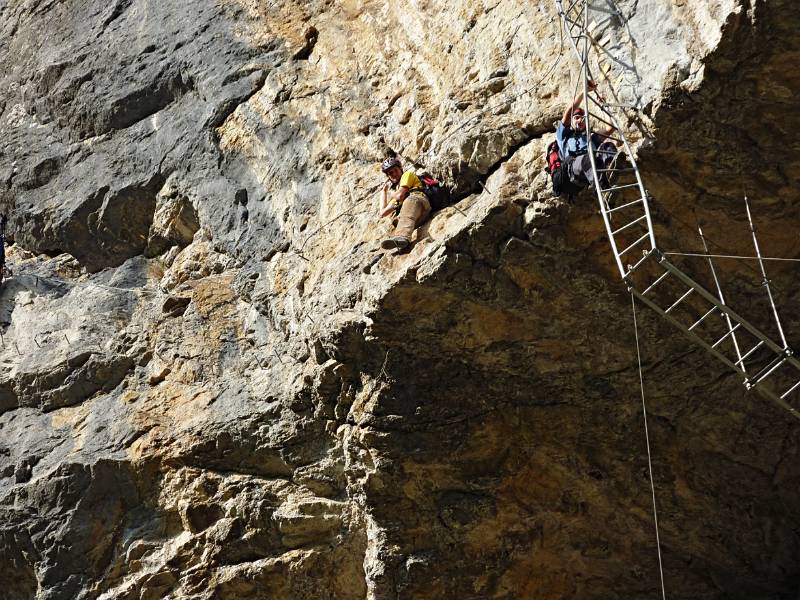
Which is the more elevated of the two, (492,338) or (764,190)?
(764,190)

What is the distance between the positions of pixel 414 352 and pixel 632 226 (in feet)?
7.42

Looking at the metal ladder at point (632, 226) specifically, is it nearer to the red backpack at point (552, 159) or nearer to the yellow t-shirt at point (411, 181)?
the red backpack at point (552, 159)

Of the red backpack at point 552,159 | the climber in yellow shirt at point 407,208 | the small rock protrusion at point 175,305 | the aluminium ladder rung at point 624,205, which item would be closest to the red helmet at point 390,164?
the climber in yellow shirt at point 407,208

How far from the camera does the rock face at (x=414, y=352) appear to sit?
8.24 meters

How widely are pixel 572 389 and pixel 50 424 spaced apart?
5.69 meters

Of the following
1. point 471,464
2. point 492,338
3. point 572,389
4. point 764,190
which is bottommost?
point 471,464

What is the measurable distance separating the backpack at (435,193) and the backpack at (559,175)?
122 centimetres

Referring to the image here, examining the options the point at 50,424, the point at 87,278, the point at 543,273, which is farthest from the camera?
the point at 87,278

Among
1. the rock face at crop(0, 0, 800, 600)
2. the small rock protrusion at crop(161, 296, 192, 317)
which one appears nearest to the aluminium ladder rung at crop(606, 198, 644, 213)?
the rock face at crop(0, 0, 800, 600)

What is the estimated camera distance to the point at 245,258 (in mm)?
11273

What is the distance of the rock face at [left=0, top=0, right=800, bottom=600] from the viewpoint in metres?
8.24

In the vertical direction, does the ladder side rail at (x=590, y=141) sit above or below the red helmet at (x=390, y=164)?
above

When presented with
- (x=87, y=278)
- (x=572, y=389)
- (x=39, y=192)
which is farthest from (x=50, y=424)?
(x=572, y=389)

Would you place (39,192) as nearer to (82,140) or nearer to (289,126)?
(82,140)
